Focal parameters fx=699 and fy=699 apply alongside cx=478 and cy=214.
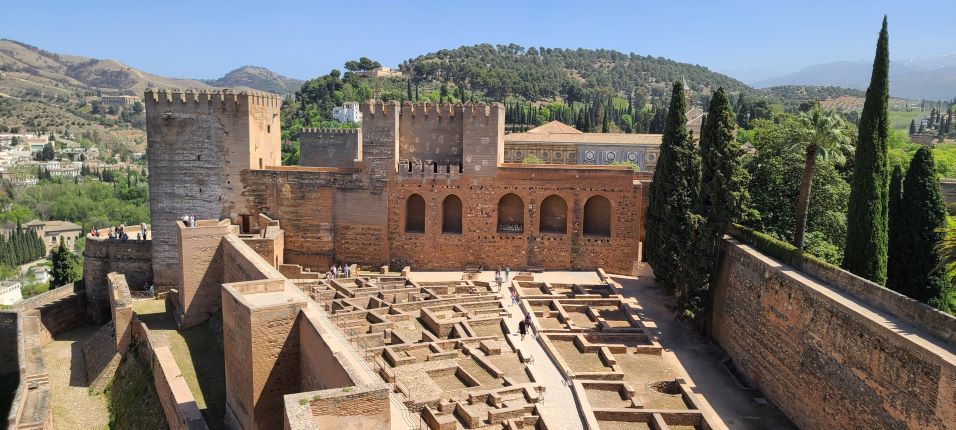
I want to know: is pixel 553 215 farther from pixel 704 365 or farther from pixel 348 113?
pixel 348 113

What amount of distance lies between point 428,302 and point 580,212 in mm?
7476

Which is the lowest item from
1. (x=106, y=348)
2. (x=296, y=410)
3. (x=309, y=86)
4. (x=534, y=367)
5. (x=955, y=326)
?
(x=106, y=348)

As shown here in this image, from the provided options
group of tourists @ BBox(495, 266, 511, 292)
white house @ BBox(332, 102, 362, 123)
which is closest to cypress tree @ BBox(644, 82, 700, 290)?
group of tourists @ BBox(495, 266, 511, 292)

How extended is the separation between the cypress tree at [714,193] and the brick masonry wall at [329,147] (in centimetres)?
2422

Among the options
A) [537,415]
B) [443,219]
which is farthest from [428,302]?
[537,415]

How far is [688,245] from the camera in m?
21.9

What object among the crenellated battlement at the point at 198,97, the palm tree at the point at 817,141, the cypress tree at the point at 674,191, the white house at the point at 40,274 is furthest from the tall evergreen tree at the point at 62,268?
the white house at the point at 40,274

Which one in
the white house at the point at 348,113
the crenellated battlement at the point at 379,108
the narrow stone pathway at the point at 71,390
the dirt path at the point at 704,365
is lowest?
the narrow stone pathway at the point at 71,390

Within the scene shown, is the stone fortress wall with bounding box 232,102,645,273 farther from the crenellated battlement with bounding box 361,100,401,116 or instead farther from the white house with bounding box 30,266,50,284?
the white house with bounding box 30,266,50,284

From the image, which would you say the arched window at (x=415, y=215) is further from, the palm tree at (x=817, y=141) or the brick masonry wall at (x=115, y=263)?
the palm tree at (x=817, y=141)

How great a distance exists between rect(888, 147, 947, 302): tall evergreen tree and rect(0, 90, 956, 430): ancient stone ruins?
279cm

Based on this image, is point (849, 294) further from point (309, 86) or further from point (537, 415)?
point (309, 86)

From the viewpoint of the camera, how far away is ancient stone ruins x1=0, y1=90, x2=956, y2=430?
14.5 m

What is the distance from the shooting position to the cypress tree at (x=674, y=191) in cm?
2283
